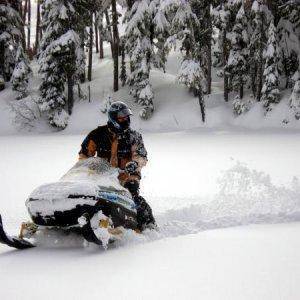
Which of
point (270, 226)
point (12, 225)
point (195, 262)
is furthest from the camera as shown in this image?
point (12, 225)

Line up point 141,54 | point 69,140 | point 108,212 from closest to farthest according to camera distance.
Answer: point 108,212 → point 69,140 → point 141,54

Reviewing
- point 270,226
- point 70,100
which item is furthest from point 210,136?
point 270,226

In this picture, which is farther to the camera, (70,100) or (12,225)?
(70,100)

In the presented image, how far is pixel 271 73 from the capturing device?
86.8 feet

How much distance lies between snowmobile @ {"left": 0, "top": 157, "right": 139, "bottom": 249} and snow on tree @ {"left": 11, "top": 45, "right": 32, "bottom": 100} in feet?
83.0

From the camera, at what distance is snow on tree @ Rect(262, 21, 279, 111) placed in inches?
1024

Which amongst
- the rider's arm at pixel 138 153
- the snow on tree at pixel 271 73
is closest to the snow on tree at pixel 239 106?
the snow on tree at pixel 271 73

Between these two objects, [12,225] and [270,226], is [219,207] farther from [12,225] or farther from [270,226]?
[12,225]

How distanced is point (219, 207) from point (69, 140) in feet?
52.0

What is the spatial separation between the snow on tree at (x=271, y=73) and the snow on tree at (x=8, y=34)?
15.8 meters

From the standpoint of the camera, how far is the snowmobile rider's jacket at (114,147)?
615 centimetres

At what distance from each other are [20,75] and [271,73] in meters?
14.9

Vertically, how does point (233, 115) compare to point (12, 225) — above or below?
below

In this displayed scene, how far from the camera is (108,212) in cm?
526
